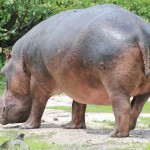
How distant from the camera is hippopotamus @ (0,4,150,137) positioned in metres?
7.38

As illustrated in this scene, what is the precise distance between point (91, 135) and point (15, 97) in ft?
6.77

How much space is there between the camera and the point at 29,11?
23141mm

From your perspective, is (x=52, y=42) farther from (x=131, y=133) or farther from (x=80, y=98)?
(x=131, y=133)

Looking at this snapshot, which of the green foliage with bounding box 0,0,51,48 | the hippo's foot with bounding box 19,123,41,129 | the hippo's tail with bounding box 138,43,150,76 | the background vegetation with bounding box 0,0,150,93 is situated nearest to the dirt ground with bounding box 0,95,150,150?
the hippo's foot with bounding box 19,123,41,129

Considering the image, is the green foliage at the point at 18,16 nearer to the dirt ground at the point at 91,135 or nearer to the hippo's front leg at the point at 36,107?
the dirt ground at the point at 91,135

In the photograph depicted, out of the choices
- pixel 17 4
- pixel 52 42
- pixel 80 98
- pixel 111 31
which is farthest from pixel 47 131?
pixel 17 4

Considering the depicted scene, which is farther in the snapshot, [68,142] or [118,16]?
[118,16]

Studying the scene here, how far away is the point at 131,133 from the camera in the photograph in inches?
322

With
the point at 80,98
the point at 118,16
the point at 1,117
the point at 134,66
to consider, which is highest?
the point at 118,16

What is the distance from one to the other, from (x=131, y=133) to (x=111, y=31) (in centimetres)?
152

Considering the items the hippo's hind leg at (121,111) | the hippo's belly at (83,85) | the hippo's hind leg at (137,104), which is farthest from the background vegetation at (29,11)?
the hippo's hind leg at (121,111)

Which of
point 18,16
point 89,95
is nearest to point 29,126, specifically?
point 89,95

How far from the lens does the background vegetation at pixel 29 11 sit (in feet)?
73.7

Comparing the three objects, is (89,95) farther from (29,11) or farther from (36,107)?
(29,11)
